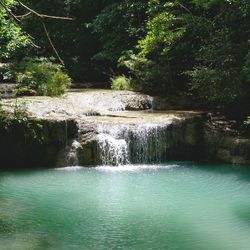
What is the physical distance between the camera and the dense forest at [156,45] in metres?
13.4

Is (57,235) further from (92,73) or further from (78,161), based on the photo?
(92,73)

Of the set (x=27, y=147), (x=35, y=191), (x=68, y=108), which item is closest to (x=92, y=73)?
(x=68, y=108)

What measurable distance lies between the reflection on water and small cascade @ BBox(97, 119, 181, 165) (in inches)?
18.5

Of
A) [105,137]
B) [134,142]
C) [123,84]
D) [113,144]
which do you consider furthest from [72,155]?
[123,84]

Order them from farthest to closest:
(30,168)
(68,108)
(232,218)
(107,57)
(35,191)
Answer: (107,57)
(68,108)
(30,168)
(35,191)
(232,218)

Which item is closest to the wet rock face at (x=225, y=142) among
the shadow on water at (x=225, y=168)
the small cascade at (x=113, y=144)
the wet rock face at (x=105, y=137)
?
the wet rock face at (x=105, y=137)

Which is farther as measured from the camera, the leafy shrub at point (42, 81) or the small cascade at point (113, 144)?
the leafy shrub at point (42, 81)

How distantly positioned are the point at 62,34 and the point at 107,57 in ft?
10.4

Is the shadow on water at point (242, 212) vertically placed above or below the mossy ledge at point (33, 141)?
below

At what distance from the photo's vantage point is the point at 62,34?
21.0 m

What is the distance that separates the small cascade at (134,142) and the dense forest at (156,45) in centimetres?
206

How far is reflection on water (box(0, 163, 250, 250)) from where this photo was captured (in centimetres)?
703

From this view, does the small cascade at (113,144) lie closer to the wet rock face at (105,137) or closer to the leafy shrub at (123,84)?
the wet rock face at (105,137)

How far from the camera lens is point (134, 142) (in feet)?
41.5
